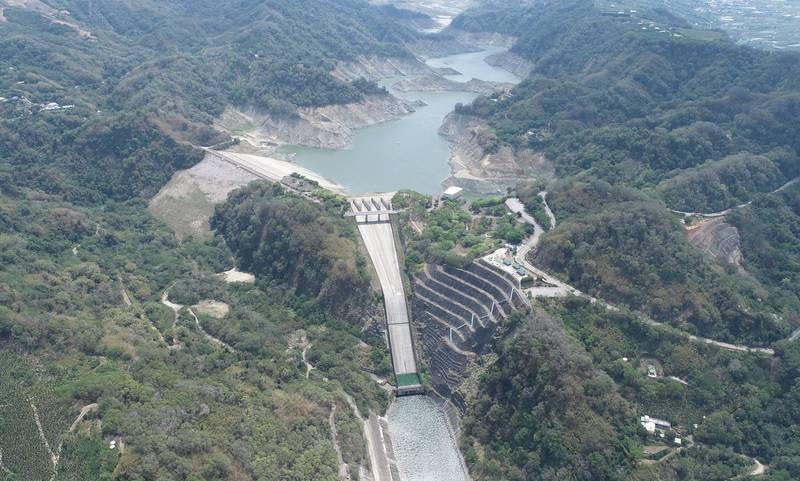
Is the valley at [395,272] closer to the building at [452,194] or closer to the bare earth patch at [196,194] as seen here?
the bare earth patch at [196,194]

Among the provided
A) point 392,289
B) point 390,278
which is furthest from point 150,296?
point 392,289

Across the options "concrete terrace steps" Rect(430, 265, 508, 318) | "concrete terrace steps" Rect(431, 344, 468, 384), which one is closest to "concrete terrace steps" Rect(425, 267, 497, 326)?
"concrete terrace steps" Rect(430, 265, 508, 318)

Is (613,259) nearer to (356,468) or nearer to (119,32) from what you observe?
(356,468)

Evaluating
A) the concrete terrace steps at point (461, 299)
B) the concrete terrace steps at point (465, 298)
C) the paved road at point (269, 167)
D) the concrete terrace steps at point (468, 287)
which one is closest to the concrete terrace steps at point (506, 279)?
the concrete terrace steps at point (468, 287)

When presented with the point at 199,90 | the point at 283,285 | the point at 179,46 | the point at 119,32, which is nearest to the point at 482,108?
the point at 199,90

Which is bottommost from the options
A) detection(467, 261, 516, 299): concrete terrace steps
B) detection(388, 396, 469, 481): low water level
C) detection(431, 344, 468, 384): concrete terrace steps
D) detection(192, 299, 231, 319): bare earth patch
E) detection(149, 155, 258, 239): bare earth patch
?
detection(149, 155, 258, 239): bare earth patch

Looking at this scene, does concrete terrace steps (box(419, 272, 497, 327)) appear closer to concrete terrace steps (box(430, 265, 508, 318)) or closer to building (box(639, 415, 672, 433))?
concrete terrace steps (box(430, 265, 508, 318))

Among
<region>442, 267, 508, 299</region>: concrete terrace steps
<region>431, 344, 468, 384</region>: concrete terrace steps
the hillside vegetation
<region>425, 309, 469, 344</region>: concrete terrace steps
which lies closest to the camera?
the hillside vegetation

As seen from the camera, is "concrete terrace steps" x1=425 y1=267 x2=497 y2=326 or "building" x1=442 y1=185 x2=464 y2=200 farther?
"building" x1=442 y1=185 x2=464 y2=200

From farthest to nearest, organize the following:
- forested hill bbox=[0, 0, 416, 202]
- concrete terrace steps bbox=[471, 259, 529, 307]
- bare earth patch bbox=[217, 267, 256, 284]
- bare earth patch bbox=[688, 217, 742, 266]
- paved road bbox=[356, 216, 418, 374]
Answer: forested hill bbox=[0, 0, 416, 202]
bare earth patch bbox=[688, 217, 742, 266]
bare earth patch bbox=[217, 267, 256, 284]
paved road bbox=[356, 216, 418, 374]
concrete terrace steps bbox=[471, 259, 529, 307]
